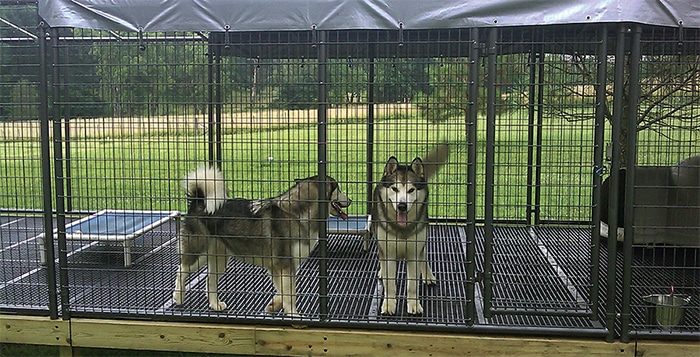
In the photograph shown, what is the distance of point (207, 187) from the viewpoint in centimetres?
450

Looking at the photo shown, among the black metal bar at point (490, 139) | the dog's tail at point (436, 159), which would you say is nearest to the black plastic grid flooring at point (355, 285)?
the black metal bar at point (490, 139)

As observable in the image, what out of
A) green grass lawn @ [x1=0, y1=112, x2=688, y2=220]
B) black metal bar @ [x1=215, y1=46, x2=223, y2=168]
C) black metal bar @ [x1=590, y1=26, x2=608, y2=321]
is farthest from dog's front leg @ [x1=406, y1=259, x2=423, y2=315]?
black metal bar @ [x1=215, y1=46, x2=223, y2=168]

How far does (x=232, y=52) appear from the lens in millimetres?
6691

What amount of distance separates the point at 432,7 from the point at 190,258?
8.43 feet

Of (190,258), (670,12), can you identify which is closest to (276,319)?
(190,258)

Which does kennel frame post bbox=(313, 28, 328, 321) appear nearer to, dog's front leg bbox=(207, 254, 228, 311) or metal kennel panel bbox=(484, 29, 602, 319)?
dog's front leg bbox=(207, 254, 228, 311)

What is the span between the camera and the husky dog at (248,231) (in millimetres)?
4418

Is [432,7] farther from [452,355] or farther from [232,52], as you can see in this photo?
[232,52]

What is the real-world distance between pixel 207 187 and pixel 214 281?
0.73m

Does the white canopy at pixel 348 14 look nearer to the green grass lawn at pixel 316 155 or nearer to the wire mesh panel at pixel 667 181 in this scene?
the green grass lawn at pixel 316 155

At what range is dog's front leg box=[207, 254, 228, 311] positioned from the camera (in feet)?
14.9

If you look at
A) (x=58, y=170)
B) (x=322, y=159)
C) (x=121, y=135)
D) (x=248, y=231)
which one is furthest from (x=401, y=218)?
(x=58, y=170)

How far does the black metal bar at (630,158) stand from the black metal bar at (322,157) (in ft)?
6.45

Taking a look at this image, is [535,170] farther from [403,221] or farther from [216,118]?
[216,118]
